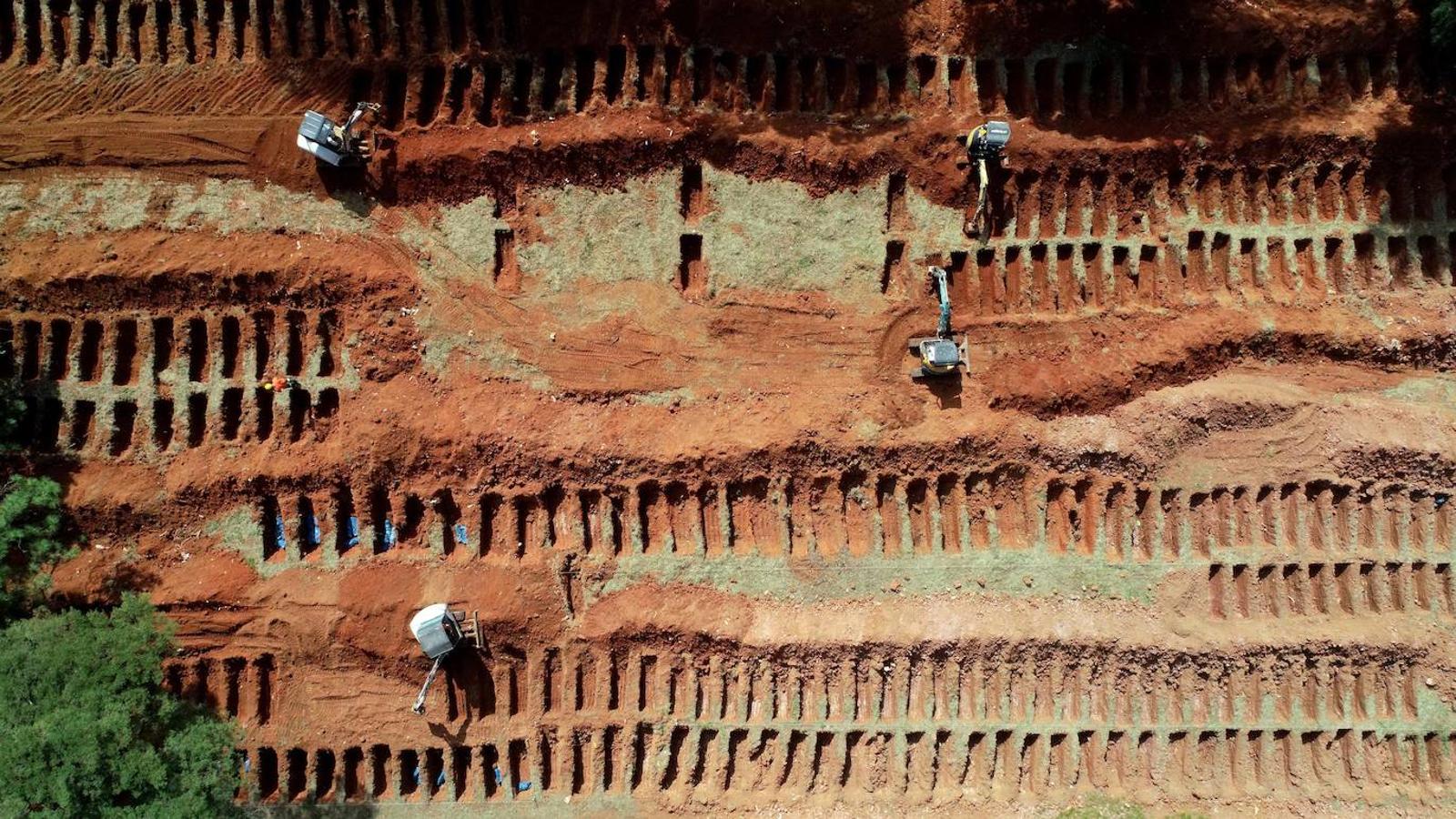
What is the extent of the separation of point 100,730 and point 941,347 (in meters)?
8.44

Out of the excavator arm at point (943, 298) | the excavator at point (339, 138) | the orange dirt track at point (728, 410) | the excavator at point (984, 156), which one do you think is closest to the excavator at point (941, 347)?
the excavator arm at point (943, 298)

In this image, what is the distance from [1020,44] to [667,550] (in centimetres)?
671

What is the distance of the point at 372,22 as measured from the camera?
8.94 m

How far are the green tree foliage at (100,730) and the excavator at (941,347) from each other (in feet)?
25.7

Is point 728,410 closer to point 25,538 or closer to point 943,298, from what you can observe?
point 943,298

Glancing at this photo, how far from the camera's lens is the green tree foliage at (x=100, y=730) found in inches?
276

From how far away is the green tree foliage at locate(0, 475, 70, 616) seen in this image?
802cm

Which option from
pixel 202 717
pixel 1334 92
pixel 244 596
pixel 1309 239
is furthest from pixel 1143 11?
pixel 202 717

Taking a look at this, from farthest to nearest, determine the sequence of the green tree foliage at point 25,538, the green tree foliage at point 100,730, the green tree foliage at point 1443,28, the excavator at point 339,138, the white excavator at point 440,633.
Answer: the green tree foliage at point 1443,28 < the excavator at point 339,138 < the white excavator at point 440,633 < the green tree foliage at point 25,538 < the green tree foliage at point 100,730

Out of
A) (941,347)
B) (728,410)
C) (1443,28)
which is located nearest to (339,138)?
(728,410)

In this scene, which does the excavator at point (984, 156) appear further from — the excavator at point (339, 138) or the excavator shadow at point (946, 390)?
the excavator at point (339, 138)

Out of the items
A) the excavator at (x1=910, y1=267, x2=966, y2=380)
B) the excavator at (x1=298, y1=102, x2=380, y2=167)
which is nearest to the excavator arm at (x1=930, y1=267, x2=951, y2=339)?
the excavator at (x1=910, y1=267, x2=966, y2=380)

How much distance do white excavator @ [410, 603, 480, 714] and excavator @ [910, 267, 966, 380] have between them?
17.5 ft

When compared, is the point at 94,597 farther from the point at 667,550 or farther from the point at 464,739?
the point at 667,550
